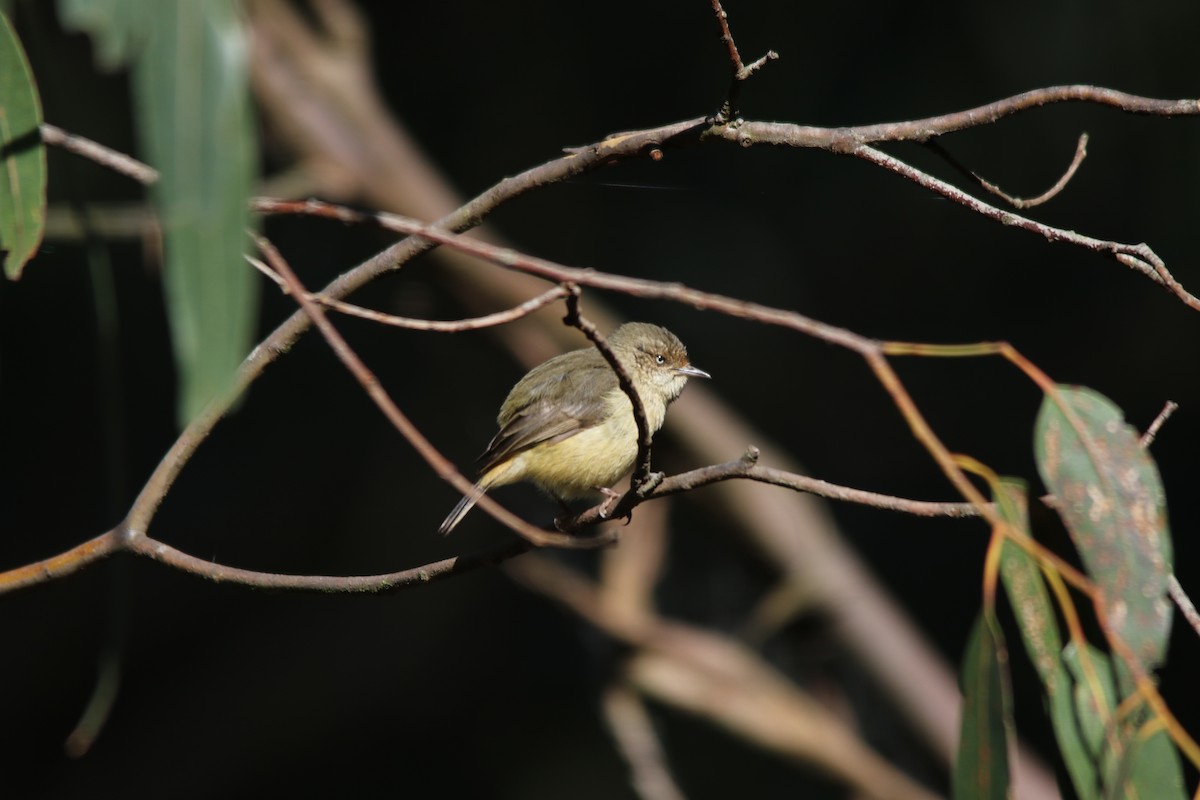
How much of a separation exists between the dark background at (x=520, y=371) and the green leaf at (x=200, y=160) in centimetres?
359

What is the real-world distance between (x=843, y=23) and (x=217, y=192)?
16.3 ft

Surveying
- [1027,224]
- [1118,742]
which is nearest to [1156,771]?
[1118,742]

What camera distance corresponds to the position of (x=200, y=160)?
1394mm

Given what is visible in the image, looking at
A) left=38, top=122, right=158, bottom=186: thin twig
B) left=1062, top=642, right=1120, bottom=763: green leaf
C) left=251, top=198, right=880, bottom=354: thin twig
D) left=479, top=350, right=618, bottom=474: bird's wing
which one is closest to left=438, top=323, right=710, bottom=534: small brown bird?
left=479, top=350, right=618, bottom=474: bird's wing

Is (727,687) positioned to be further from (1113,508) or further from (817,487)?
(817,487)

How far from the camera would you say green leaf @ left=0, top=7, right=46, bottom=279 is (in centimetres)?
174

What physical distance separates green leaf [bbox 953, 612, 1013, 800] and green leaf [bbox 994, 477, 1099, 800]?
0.10 m

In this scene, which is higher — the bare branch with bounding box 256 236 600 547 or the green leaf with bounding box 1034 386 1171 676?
the bare branch with bounding box 256 236 600 547

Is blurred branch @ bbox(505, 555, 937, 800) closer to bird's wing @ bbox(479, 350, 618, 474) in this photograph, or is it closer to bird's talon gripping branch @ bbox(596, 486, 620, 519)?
bird's wing @ bbox(479, 350, 618, 474)

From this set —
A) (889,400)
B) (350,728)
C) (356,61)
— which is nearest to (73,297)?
(356,61)

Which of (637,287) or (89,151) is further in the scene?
(89,151)

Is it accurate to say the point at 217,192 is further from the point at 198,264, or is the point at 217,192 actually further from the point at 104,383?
the point at 104,383

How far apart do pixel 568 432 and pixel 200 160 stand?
2.01 metres

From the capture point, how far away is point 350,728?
24.4 ft
